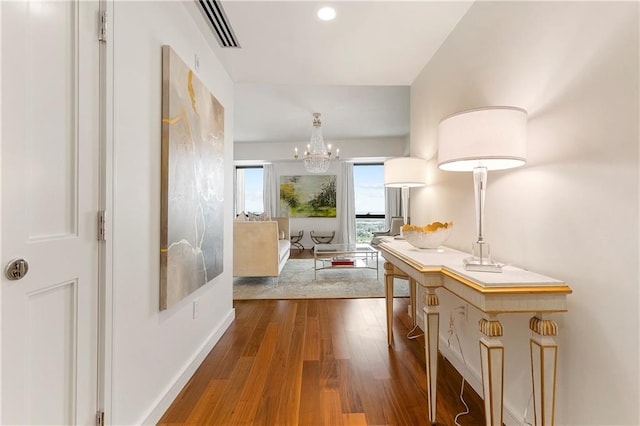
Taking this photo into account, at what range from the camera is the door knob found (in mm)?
825

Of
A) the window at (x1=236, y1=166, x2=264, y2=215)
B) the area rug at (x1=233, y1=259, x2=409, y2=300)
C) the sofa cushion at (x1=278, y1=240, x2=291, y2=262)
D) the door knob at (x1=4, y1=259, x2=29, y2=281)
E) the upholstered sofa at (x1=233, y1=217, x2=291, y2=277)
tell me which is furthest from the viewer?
the window at (x1=236, y1=166, x2=264, y2=215)

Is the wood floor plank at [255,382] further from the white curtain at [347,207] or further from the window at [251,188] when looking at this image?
the window at [251,188]

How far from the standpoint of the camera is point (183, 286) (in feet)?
5.66

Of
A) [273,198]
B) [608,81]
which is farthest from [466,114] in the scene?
[273,198]

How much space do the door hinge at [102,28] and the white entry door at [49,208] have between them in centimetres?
2

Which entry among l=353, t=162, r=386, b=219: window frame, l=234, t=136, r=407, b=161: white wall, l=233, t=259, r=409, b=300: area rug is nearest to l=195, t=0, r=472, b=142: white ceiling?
l=233, t=259, r=409, b=300: area rug

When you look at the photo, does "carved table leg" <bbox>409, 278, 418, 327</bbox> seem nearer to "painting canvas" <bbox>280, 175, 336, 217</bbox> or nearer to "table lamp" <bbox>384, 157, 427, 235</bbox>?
"table lamp" <bbox>384, 157, 427, 235</bbox>

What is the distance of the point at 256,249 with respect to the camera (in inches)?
155

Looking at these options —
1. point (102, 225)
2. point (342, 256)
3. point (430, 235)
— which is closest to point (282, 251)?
point (342, 256)

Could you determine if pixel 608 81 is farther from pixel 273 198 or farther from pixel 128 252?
pixel 273 198

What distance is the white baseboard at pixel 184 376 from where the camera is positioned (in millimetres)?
1475

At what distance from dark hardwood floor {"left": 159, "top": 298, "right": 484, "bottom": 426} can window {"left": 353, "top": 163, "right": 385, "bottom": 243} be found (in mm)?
5483

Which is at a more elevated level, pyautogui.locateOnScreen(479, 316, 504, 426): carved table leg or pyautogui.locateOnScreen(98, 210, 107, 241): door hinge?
pyautogui.locateOnScreen(98, 210, 107, 241): door hinge

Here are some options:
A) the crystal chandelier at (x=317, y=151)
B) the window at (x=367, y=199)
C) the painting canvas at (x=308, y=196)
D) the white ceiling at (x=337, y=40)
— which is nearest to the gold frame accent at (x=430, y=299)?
the white ceiling at (x=337, y=40)
